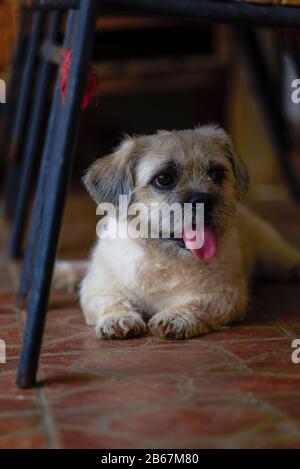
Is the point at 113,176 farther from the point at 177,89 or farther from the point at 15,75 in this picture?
the point at 177,89

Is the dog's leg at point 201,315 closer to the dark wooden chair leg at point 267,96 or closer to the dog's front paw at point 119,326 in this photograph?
the dog's front paw at point 119,326

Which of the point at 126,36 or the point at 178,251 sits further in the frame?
the point at 126,36

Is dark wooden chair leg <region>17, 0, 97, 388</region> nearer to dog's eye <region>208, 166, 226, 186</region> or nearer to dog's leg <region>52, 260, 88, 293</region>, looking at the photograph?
dog's eye <region>208, 166, 226, 186</region>

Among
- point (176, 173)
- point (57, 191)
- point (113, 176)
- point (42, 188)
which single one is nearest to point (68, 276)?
point (42, 188)

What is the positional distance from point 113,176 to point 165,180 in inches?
6.0

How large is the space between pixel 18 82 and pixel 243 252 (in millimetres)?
1771

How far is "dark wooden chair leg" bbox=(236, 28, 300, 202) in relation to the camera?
13.6 ft

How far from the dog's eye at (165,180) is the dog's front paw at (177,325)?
33 cm

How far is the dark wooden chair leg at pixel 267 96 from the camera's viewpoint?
4145mm

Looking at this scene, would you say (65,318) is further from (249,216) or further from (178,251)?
(249,216)

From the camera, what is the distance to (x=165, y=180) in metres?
2.04

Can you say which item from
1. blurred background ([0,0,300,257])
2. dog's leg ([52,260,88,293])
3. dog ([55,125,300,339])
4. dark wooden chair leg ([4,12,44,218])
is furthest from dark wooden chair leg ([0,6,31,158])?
dog ([55,125,300,339])

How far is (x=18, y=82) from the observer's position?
12.1 feet
